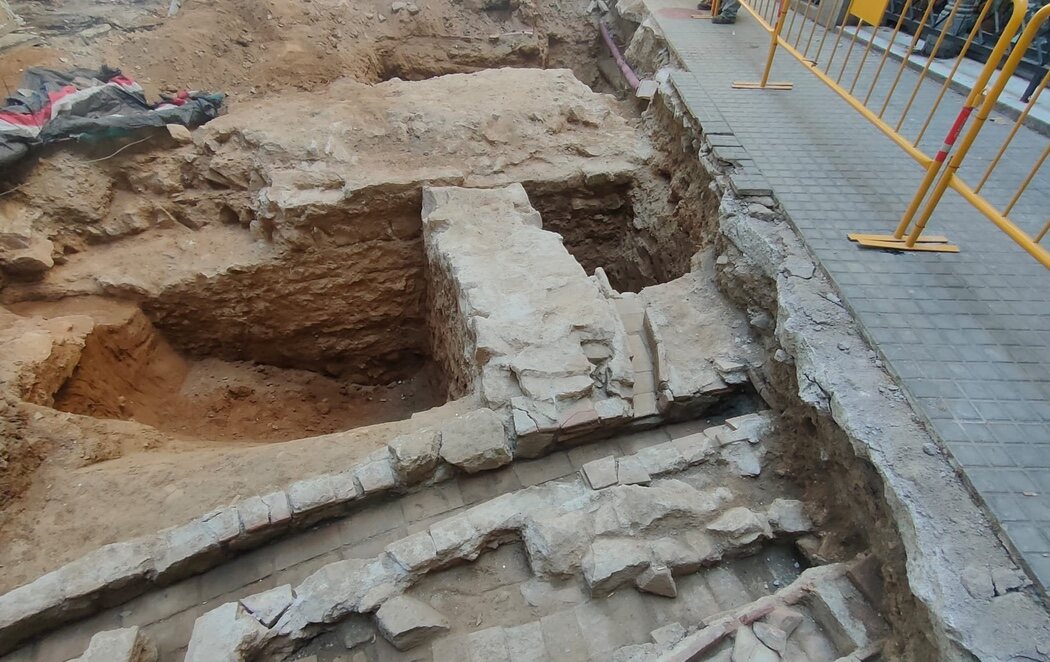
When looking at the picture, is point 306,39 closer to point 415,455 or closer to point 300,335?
point 300,335

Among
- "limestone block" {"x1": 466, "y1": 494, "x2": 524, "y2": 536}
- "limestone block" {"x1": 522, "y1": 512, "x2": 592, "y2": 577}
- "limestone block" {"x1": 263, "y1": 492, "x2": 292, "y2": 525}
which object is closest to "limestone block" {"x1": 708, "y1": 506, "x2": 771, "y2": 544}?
"limestone block" {"x1": 522, "y1": 512, "x2": 592, "y2": 577}

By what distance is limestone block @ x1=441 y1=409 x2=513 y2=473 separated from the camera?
3.03 m

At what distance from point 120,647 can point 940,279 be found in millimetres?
4397

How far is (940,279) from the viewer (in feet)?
10.8

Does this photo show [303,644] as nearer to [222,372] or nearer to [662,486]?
[662,486]

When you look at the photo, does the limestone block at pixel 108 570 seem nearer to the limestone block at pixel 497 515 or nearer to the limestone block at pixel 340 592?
the limestone block at pixel 340 592

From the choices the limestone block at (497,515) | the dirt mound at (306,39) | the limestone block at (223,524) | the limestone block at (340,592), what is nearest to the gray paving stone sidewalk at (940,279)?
the limestone block at (497,515)

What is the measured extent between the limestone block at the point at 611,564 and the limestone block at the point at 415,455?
3.09ft

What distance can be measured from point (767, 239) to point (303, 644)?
132 inches

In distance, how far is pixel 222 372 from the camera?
5379mm

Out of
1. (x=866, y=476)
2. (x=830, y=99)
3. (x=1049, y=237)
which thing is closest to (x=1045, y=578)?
(x=866, y=476)

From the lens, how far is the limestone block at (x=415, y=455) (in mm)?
2986

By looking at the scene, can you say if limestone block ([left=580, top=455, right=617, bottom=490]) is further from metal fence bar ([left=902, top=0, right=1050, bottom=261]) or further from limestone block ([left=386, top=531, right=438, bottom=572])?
metal fence bar ([left=902, top=0, right=1050, bottom=261])

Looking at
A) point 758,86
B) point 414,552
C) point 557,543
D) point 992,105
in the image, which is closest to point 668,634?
point 557,543
